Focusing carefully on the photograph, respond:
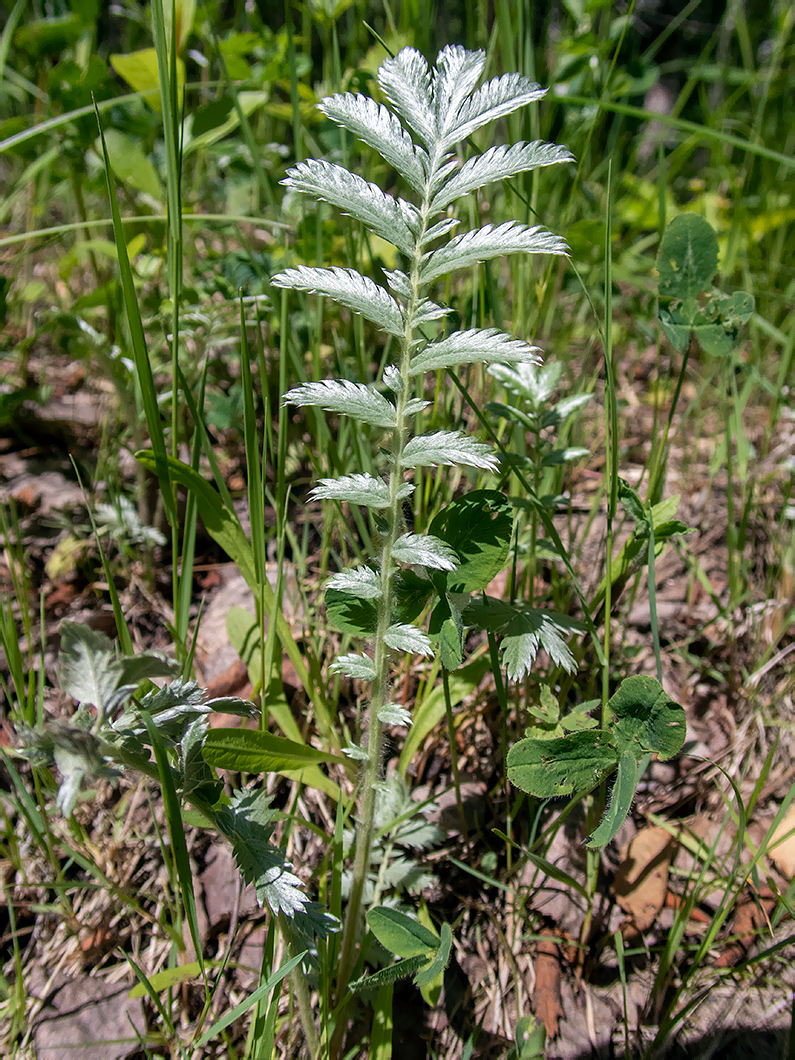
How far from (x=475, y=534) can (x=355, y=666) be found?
26 cm

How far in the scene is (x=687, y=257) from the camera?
1.32 meters

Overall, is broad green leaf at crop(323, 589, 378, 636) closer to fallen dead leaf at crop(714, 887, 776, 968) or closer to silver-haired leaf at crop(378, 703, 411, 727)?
silver-haired leaf at crop(378, 703, 411, 727)

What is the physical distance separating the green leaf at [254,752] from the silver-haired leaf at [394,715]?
18 centimetres

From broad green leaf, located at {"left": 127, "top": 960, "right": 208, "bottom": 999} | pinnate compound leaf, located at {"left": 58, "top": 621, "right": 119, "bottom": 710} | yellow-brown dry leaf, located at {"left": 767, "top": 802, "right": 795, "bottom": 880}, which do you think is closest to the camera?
pinnate compound leaf, located at {"left": 58, "top": 621, "right": 119, "bottom": 710}

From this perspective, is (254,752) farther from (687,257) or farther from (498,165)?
(687,257)

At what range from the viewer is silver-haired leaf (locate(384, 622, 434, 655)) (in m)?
0.95

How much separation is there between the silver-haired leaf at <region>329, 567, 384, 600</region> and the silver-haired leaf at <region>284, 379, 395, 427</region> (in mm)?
203

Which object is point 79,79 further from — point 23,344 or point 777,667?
point 777,667

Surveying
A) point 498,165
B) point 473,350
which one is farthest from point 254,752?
point 498,165

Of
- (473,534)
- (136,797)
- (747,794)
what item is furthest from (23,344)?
(747,794)

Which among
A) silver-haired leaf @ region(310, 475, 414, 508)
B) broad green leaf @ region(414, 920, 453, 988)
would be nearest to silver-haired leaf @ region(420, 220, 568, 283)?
silver-haired leaf @ region(310, 475, 414, 508)

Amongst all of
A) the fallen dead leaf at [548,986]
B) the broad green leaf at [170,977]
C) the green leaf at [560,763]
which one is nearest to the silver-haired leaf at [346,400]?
the green leaf at [560,763]

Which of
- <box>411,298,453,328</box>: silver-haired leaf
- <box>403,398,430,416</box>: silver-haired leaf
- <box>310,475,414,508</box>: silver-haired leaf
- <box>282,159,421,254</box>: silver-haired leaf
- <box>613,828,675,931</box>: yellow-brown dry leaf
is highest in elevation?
<box>282,159,421,254</box>: silver-haired leaf

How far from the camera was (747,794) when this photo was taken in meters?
1.56
